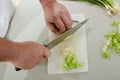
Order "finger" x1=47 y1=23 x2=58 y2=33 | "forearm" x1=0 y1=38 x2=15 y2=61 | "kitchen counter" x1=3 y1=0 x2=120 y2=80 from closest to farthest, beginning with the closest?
"forearm" x1=0 y1=38 x2=15 y2=61, "kitchen counter" x1=3 y1=0 x2=120 y2=80, "finger" x1=47 y1=23 x2=58 y2=33

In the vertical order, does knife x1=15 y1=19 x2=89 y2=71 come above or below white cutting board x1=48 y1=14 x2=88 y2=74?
above

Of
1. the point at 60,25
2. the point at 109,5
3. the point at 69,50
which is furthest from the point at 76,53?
the point at 109,5

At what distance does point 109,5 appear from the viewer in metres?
1.25

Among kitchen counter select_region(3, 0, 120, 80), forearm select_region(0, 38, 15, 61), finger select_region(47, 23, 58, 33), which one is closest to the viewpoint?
forearm select_region(0, 38, 15, 61)

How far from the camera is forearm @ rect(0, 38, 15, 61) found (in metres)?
0.94

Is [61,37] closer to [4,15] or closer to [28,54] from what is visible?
[28,54]

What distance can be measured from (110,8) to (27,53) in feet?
1.59

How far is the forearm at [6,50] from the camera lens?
0.94m

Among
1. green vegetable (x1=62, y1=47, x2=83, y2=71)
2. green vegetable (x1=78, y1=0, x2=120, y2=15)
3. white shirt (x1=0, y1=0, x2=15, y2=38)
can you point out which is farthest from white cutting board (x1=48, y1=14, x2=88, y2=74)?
white shirt (x1=0, y1=0, x2=15, y2=38)

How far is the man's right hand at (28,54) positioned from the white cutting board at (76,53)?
0.09 m

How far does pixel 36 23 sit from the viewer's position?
1304 mm

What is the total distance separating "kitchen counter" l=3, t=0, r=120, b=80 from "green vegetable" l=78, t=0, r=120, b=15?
22mm

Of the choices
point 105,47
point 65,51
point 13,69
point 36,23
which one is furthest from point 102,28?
point 13,69

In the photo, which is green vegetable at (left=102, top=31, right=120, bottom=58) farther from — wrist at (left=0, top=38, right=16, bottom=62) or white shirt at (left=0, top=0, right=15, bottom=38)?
white shirt at (left=0, top=0, right=15, bottom=38)
